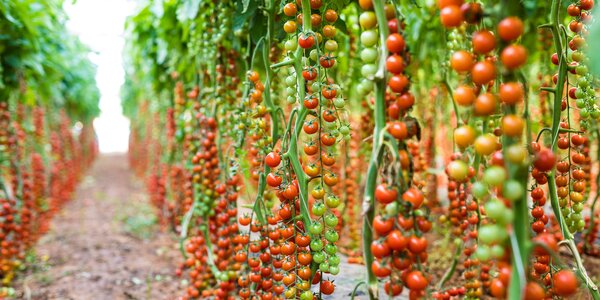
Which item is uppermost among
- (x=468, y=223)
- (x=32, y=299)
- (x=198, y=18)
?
(x=198, y=18)

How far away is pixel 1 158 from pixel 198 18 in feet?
7.17

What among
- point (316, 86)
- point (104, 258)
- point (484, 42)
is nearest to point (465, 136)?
point (484, 42)

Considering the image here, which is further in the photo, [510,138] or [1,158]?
[1,158]

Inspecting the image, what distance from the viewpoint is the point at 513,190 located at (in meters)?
0.78

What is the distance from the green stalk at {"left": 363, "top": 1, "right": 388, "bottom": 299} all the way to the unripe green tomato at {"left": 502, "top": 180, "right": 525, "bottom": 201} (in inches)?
11.1

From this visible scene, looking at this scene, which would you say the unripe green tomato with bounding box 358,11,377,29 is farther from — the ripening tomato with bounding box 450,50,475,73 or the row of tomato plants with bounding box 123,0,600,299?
the ripening tomato with bounding box 450,50,475,73

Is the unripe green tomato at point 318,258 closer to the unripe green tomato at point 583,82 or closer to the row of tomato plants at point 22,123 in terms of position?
the unripe green tomato at point 583,82

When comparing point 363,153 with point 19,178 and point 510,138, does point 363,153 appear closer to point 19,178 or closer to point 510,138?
point 510,138

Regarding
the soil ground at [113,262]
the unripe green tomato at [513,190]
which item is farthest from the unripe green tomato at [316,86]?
the soil ground at [113,262]

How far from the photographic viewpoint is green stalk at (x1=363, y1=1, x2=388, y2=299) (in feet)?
3.31

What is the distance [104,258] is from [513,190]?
405cm

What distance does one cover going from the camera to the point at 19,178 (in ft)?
11.5

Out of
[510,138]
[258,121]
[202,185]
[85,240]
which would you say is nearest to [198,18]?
[202,185]

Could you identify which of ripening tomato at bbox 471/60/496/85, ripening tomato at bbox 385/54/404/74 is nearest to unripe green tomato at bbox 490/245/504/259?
ripening tomato at bbox 471/60/496/85
